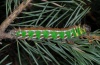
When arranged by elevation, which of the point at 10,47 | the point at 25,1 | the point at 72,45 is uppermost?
the point at 25,1

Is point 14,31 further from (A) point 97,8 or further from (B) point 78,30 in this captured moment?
(A) point 97,8

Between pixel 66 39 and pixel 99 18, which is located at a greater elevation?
pixel 66 39

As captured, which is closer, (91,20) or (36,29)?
(36,29)

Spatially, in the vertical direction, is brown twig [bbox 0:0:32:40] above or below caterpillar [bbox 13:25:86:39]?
above

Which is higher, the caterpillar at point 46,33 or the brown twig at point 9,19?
the brown twig at point 9,19

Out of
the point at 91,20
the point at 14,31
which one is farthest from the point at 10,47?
the point at 91,20

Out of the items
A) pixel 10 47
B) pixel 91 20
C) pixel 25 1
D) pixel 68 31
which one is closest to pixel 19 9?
pixel 25 1

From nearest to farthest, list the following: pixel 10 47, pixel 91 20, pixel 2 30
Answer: pixel 2 30 → pixel 10 47 → pixel 91 20

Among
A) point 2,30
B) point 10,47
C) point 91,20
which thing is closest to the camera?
point 2,30
